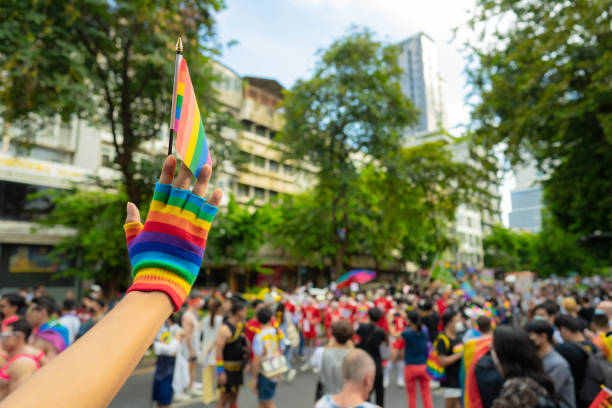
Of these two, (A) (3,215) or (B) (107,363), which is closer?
(B) (107,363)

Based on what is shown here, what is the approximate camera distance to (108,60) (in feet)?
36.9

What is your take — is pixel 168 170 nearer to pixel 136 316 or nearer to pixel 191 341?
pixel 136 316

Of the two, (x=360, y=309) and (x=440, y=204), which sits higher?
(x=440, y=204)

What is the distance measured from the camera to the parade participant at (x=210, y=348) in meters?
7.51

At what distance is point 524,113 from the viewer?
1066 centimetres

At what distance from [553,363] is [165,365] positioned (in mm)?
5628

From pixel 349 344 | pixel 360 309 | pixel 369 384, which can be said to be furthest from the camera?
pixel 360 309

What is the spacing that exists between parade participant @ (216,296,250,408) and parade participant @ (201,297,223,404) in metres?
1.42

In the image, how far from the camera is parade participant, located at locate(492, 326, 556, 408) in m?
2.79

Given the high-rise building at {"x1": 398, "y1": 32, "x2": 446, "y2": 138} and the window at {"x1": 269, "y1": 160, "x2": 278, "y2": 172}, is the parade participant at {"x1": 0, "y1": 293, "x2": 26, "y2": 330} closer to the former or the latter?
the window at {"x1": 269, "y1": 160, "x2": 278, "y2": 172}

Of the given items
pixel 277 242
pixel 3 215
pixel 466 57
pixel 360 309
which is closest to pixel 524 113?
pixel 466 57

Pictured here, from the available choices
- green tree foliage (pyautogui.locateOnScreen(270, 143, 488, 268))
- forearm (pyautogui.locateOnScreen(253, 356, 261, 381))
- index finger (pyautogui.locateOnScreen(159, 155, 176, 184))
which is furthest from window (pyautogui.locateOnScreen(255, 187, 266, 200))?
index finger (pyautogui.locateOnScreen(159, 155, 176, 184))

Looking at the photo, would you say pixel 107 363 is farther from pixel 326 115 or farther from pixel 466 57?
pixel 326 115

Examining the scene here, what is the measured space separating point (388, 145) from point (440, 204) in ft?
19.3
